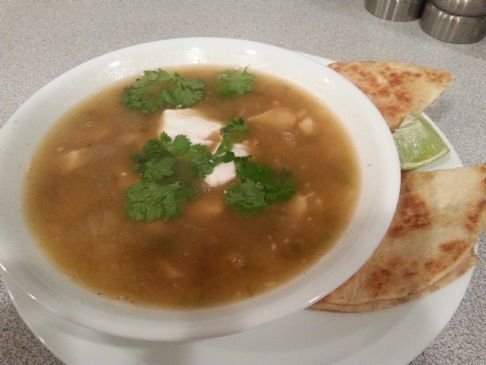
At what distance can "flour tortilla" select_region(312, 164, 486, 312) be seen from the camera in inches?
53.7

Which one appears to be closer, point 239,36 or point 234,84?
point 234,84

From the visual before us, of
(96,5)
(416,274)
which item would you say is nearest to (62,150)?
(416,274)

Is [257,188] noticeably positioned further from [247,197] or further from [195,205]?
[195,205]

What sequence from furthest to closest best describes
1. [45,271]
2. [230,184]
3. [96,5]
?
[96,5] < [230,184] < [45,271]

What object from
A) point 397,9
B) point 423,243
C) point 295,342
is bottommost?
point 295,342

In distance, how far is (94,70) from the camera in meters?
1.88

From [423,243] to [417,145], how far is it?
1.59ft

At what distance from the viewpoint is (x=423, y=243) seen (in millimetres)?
1496

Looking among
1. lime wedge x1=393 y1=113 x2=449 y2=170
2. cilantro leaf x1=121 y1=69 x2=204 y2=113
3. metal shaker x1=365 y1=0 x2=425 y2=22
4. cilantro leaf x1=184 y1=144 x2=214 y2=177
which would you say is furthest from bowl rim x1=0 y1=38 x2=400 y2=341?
metal shaker x1=365 y1=0 x2=425 y2=22

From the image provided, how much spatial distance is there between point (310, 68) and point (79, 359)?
54.4 inches

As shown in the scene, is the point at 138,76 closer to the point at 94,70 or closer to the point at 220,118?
the point at 94,70

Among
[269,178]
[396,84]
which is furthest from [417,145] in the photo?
[269,178]

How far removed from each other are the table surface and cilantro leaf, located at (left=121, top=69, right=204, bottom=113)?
0.88 metres

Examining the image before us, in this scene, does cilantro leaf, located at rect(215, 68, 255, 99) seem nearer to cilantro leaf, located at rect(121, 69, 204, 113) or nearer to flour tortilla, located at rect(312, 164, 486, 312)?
cilantro leaf, located at rect(121, 69, 204, 113)
